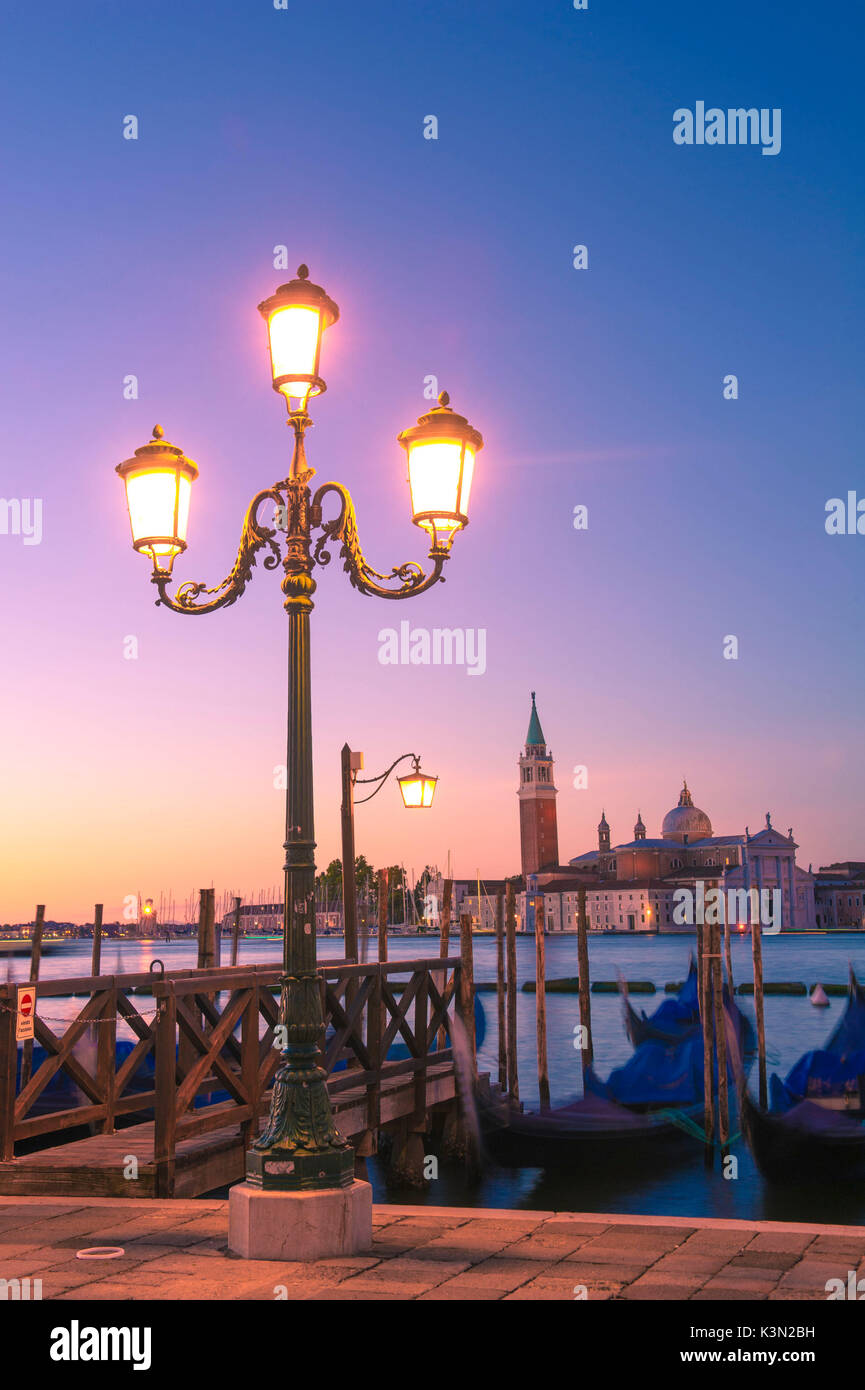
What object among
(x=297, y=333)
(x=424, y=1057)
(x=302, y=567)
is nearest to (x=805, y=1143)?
(x=424, y=1057)

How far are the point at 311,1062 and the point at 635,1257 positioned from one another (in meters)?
1.72

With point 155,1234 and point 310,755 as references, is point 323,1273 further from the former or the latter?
point 310,755

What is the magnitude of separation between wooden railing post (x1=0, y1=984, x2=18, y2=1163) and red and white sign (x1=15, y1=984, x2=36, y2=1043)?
67 mm

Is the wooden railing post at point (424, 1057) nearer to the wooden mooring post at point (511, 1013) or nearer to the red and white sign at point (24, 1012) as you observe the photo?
the wooden mooring post at point (511, 1013)

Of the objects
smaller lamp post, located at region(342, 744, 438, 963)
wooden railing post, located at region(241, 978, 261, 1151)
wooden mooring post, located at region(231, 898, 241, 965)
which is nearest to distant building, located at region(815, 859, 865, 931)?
wooden mooring post, located at region(231, 898, 241, 965)

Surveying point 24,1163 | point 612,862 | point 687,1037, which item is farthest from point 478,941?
point 24,1163

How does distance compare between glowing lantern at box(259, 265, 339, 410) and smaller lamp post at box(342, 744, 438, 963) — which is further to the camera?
smaller lamp post at box(342, 744, 438, 963)

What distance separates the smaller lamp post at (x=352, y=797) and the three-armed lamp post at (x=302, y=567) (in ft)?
31.7

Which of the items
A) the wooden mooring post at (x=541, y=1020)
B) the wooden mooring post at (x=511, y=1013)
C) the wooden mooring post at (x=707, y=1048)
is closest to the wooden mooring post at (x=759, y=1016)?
the wooden mooring post at (x=707, y=1048)

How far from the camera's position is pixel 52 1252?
559cm

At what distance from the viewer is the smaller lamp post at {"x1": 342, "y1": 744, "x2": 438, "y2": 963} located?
15797 mm

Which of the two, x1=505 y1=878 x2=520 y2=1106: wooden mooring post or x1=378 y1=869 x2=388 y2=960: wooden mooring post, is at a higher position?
x1=378 y1=869 x2=388 y2=960: wooden mooring post

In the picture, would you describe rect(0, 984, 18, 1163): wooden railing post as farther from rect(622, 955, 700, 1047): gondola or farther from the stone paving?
rect(622, 955, 700, 1047): gondola

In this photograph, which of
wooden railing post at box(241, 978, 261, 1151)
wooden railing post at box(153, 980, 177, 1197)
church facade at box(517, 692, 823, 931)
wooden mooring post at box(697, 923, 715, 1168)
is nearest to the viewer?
wooden railing post at box(153, 980, 177, 1197)
